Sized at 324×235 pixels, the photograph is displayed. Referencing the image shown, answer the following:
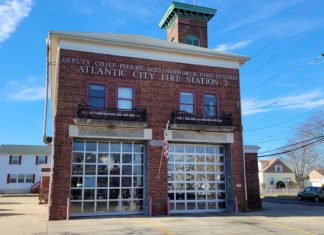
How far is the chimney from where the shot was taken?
32281 millimetres

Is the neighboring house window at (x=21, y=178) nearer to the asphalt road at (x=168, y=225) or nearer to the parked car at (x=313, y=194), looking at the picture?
the parked car at (x=313, y=194)

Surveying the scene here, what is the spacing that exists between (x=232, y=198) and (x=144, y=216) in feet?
17.6

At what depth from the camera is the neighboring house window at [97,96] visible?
63.8 feet

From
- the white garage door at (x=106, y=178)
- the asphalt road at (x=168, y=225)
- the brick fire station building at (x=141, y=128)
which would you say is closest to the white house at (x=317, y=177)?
the brick fire station building at (x=141, y=128)

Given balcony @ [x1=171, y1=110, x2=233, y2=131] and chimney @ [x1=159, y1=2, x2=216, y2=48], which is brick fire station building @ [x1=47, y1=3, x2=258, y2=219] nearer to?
balcony @ [x1=171, y1=110, x2=233, y2=131]

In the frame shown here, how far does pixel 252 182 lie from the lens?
23.4 metres

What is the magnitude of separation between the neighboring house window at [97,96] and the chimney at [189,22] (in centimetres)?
1415

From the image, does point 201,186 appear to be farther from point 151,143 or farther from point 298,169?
point 298,169

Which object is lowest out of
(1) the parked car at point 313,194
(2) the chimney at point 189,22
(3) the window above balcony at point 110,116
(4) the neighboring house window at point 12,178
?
(1) the parked car at point 313,194

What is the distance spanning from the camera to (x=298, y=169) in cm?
7481

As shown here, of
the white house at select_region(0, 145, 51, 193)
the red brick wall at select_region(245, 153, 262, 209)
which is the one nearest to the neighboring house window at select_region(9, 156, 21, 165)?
the white house at select_region(0, 145, 51, 193)

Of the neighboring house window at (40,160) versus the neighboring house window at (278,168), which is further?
the neighboring house window at (278,168)

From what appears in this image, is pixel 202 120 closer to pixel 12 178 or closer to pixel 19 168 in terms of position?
pixel 12 178

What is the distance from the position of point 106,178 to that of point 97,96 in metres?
4.31
